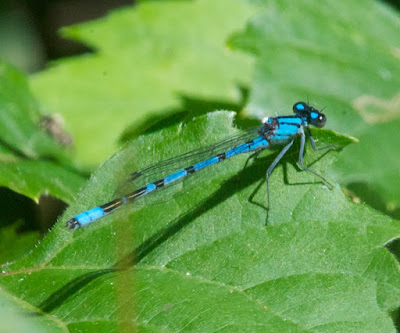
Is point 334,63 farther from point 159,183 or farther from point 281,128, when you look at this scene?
point 159,183

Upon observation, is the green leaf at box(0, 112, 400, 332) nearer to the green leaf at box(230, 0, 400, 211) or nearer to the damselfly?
the damselfly

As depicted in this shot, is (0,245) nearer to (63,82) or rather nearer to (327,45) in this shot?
(327,45)

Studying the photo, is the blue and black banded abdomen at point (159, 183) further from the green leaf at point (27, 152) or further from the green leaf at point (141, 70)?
the green leaf at point (141, 70)

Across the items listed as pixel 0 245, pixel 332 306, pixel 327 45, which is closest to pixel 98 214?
pixel 0 245

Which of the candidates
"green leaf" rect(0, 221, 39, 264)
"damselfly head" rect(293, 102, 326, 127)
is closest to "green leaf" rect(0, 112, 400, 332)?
"green leaf" rect(0, 221, 39, 264)

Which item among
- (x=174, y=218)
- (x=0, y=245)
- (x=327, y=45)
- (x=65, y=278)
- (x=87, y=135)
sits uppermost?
(x=327, y=45)

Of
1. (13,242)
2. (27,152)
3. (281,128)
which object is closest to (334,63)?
(281,128)

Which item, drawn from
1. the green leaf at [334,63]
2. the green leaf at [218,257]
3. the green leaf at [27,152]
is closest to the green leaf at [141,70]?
the green leaf at [27,152]
